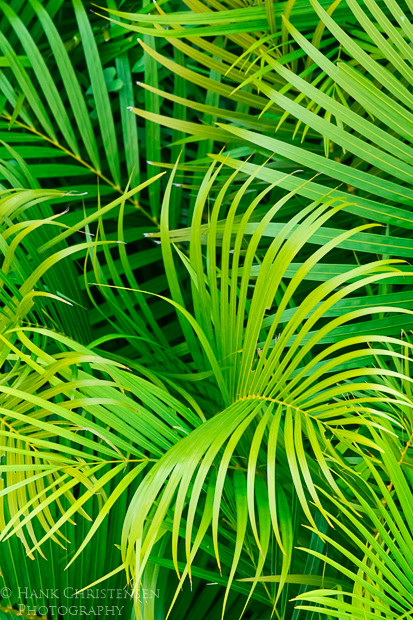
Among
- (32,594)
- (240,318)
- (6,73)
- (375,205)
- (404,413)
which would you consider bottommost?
(32,594)

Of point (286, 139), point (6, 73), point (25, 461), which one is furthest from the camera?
point (6, 73)

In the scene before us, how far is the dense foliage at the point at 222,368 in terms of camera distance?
46 centimetres

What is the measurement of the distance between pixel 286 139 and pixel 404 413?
0.40 m

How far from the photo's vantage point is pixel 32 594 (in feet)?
2.17

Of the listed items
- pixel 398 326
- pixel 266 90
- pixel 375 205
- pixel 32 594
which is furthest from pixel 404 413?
pixel 32 594

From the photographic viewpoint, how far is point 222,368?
575 millimetres

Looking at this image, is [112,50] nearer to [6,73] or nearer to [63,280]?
[6,73]

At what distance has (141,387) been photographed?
1.82ft

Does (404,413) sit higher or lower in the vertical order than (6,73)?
lower

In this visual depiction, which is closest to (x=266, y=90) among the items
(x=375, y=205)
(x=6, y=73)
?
(x=375, y=205)

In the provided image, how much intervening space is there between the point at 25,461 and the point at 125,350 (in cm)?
33

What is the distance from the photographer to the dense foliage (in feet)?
1.51

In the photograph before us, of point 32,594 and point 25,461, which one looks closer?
point 25,461

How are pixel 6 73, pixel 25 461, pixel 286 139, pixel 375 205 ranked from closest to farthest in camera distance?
pixel 25 461 < pixel 375 205 < pixel 286 139 < pixel 6 73
